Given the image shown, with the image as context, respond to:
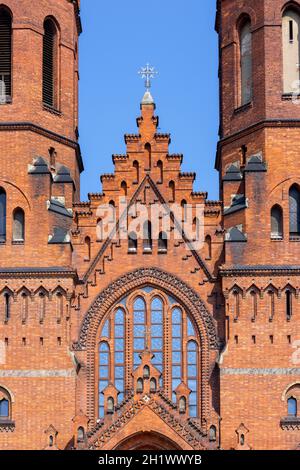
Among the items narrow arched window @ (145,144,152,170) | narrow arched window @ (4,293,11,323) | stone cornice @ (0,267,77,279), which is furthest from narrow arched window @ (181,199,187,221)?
narrow arched window @ (4,293,11,323)

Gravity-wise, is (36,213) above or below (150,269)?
above

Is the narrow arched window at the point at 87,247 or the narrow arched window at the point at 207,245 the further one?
the narrow arched window at the point at 87,247

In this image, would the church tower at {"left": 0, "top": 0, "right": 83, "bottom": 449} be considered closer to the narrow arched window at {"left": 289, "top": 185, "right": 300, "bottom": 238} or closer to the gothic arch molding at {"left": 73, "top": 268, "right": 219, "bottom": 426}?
the gothic arch molding at {"left": 73, "top": 268, "right": 219, "bottom": 426}

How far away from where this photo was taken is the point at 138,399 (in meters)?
59.6

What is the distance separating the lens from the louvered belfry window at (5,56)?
206 feet

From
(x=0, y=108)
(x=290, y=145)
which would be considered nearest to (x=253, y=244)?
(x=290, y=145)

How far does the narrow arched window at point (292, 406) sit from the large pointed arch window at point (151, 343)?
2.43 metres

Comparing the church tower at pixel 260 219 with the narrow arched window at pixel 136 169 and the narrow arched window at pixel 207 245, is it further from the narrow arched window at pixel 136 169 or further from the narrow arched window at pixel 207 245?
the narrow arched window at pixel 136 169

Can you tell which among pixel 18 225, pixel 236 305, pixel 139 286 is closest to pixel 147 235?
pixel 139 286

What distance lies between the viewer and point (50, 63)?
63.9 meters

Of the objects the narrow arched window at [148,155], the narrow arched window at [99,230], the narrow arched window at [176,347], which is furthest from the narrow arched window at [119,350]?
the narrow arched window at [148,155]

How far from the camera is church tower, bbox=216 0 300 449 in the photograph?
60.1m

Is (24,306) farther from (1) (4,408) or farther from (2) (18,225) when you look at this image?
(1) (4,408)

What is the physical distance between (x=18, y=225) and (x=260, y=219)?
6159 mm
